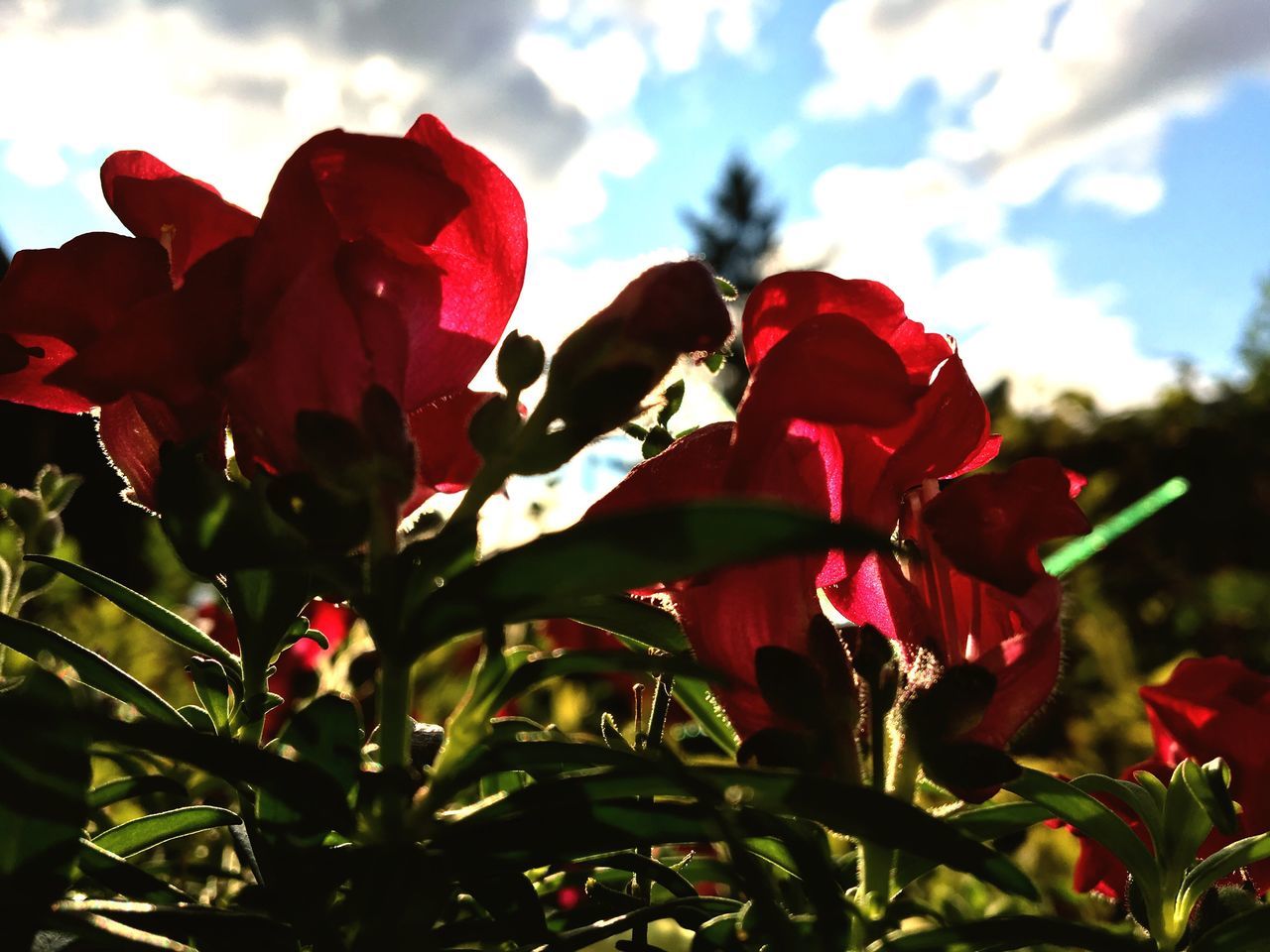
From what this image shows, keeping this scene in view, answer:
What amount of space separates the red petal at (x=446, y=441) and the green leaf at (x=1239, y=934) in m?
0.40

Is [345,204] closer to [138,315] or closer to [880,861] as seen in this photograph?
[138,315]

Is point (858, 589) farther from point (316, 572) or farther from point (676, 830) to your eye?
point (316, 572)

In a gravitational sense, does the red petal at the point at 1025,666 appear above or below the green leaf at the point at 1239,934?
above

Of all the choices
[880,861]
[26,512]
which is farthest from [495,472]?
[26,512]

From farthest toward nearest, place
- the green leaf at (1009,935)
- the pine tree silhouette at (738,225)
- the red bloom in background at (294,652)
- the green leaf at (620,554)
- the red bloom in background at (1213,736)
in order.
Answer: the pine tree silhouette at (738,225)
the red bloom in background at (294,652)
the red bloom in background at (1213,736)
the green leaf at (1009,935)
the green leaf at (620,554)

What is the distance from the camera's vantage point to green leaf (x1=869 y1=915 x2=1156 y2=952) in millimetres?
417

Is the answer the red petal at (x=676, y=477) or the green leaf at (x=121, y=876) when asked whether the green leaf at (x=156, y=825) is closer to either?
the green leaf at (x=121, y=876)

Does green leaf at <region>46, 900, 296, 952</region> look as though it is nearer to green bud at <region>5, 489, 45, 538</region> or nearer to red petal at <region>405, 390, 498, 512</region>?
red petal at <region>405, 390, 498, 512</region>

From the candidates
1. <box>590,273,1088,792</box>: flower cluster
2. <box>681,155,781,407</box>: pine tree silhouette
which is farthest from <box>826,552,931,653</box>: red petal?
<box>681,155,781,407</box>: pine tree silhouette

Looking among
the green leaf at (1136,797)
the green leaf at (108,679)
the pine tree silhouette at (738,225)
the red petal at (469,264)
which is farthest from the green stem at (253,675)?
the pine tree silhouette at (738,225)

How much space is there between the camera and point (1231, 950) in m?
0.48

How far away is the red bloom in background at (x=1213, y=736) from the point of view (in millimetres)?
648

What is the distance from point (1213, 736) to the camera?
2.19 ft

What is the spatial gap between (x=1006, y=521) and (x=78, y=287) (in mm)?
431
